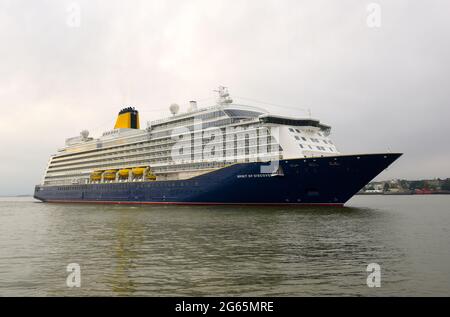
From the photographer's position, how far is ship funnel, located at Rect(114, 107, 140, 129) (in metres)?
69.4

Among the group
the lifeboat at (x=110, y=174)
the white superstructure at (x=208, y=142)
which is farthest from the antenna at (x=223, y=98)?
the lifeboat at (x=110, y=174)

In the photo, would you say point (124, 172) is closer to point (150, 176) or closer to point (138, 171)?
point (138, 171)

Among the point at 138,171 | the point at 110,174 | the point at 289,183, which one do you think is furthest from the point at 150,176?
the point at 289,183

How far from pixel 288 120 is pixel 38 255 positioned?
32.8 metres

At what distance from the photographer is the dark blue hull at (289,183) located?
120ft

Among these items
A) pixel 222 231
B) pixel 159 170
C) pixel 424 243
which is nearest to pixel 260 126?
pixel 159 170

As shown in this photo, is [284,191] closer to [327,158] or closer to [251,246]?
[327,158]

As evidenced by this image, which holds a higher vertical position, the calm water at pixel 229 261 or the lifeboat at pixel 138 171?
the lifeboat at pixel 138 171

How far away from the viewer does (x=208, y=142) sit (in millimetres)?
48125

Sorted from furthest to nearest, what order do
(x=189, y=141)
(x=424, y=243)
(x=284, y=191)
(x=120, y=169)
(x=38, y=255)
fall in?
1. (x=120, y=169)
2. (x=189, y=141)
3. (x=284, y=191)
4. (x=424, y=243)
5. (x=38, y=255)

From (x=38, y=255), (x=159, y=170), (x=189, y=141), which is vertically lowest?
(x=38, y=255)

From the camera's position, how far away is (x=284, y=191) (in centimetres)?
3938

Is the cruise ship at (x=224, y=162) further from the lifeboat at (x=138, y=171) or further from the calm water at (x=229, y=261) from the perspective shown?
the calm water at (x=229, y=261)

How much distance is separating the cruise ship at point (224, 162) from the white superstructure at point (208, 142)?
12 centimetres
